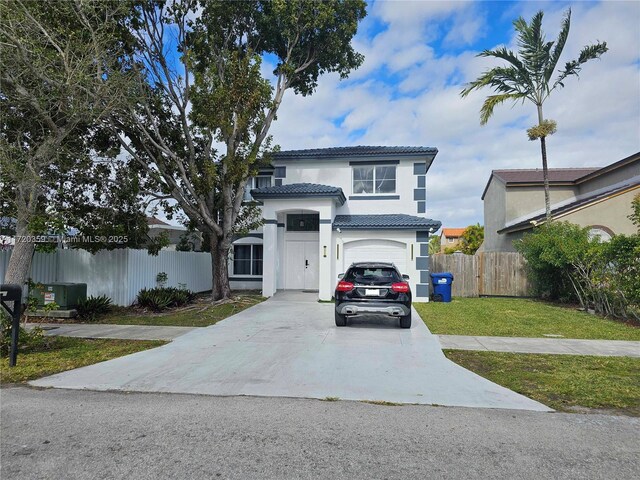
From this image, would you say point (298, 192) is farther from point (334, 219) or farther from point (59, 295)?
point (59, 295)

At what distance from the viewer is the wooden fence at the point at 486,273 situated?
1741 cm

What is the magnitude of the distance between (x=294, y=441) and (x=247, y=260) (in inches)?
613

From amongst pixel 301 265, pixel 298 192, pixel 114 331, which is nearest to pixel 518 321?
pixel 298 192

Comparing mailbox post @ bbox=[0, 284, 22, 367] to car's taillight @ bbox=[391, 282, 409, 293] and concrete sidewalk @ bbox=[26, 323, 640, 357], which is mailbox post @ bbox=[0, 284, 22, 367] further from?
car's taillight @ bbox=[391, 282, 409, 293]

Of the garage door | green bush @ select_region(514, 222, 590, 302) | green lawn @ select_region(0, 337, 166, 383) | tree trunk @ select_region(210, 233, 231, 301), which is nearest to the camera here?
green lawn @ select_region(0, 337, 166, 383)

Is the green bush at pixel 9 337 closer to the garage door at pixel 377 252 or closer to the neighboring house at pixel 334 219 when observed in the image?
the neighboring house at pixel 334 219

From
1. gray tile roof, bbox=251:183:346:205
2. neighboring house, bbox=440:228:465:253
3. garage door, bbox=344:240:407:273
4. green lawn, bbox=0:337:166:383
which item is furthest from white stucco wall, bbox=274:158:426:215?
neighboring house, bbox=440:228:465:253

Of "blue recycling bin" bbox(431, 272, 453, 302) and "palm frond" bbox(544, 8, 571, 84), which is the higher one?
"palm frond" bbox(544, 8, 571, 84)

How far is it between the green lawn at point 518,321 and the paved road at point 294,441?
16.9ft

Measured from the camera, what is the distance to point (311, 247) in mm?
17281

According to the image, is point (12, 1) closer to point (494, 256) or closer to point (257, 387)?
point (257, 387)

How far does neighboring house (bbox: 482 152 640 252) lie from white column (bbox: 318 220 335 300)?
30.4 feet

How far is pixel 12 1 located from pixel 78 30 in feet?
4.82

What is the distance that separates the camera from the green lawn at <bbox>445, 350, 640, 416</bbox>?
4.87m
